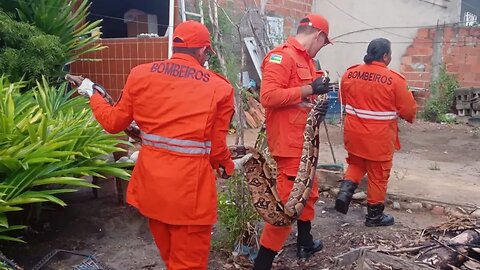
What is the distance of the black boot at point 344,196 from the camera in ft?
16.3

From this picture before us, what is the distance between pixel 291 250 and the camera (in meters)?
4.48

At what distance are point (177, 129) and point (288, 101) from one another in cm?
112

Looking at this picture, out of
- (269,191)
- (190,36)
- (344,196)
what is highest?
(190,36)

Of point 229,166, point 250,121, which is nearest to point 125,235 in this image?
point 229,166

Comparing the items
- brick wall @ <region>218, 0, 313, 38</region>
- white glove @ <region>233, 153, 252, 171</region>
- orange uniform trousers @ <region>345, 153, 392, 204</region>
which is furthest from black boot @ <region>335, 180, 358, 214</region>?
brick wall @ <region>218, 0, 313, 38</region>

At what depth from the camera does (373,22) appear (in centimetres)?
1231

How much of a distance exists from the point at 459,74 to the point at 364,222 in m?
7.41

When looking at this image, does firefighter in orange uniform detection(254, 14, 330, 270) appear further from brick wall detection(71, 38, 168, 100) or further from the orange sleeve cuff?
brick wall detection(71, 38, 168, 100)

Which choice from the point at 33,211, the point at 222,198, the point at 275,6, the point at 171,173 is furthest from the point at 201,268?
the point at 275,6

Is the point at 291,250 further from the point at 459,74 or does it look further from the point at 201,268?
the point at 459,74

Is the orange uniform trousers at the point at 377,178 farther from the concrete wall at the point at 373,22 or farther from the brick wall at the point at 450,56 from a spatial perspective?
the concrete wall at the point at 373,22

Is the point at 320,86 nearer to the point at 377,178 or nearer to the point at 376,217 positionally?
the point at 377,178

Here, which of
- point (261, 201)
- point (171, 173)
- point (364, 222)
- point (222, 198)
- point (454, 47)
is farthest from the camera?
point (454, 47)

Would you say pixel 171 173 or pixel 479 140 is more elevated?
pixel 171 173
